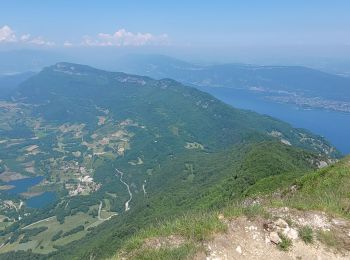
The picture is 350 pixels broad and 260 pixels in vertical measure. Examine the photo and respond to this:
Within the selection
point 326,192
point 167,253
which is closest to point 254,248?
point 167,253

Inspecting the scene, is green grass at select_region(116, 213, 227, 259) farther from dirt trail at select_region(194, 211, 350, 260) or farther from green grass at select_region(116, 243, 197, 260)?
dirt trail at select_region(194, 211, 350, 260)

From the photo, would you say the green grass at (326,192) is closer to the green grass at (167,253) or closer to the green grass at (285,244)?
the green grass at (285,244)

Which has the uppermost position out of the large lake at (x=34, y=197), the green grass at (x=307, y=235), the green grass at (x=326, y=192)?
the green grass at (x=307, y=235)

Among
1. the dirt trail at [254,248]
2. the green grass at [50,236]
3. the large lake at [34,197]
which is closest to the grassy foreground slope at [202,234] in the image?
the dirt trail at [254,248]

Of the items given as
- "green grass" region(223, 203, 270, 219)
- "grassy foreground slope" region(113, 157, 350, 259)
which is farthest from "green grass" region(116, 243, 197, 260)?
"green grass" region(223, 203, 270, 219)

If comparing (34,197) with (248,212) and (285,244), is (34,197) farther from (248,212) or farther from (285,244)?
(285,244)
